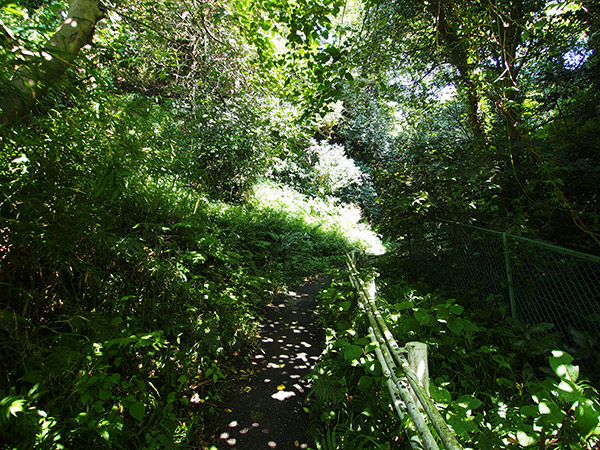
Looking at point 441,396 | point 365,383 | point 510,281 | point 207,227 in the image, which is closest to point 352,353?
point 365,383

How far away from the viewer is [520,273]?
151 inches

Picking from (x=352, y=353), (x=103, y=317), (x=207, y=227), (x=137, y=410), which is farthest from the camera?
(x=207, y=227)

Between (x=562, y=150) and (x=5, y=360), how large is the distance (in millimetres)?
7098

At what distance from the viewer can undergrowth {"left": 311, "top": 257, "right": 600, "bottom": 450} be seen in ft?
5.20

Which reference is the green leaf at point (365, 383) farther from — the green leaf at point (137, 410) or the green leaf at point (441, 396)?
the green leaf at point (137, 410)

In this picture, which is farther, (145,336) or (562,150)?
(562,150)

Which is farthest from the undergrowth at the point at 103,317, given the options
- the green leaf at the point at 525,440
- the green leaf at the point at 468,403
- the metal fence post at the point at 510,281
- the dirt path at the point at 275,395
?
the metal fence post at the point at 510,281

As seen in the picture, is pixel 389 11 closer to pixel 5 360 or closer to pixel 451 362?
pixel 451 362

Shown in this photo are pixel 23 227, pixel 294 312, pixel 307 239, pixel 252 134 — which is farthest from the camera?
pixel 307 239

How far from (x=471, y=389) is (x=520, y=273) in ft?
6.02

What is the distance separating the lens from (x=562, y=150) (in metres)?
4.75

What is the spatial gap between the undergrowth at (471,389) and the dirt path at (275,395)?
22 centimetres

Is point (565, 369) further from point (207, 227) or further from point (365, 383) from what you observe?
point (207, 227)

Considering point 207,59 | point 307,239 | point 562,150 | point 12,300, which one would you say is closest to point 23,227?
point 12,300
